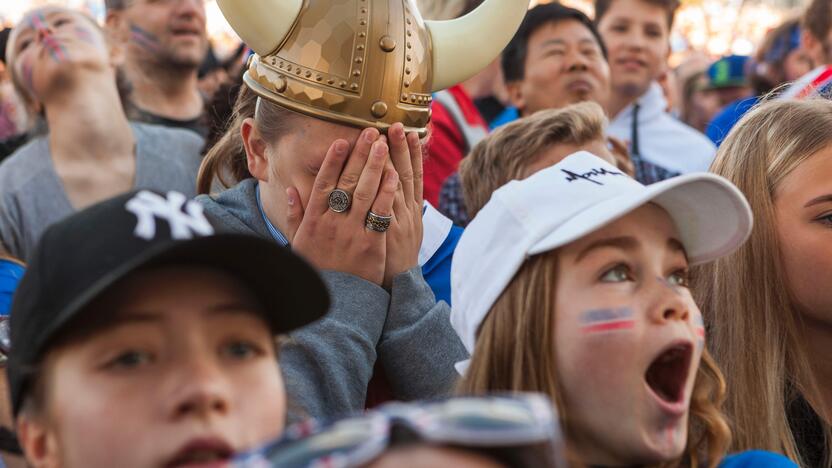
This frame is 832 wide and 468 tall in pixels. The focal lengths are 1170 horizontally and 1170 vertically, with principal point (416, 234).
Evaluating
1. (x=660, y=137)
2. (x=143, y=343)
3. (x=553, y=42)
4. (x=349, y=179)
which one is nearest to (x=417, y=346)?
(x=349, y=179)

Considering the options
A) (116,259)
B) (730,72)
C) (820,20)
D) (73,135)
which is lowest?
(730,72)

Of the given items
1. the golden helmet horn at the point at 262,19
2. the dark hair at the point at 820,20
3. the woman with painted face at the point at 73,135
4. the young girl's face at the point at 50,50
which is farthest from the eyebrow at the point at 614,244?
the dark hair at the point at 820,20

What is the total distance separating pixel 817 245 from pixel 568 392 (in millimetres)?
1041

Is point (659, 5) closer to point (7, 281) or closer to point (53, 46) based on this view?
point (53, 46)

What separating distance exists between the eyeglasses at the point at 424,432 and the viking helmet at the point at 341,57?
1.45 m

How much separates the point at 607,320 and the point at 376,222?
82 cm

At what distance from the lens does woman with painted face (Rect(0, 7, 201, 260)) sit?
165 inches

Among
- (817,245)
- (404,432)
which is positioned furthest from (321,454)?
(817,245)

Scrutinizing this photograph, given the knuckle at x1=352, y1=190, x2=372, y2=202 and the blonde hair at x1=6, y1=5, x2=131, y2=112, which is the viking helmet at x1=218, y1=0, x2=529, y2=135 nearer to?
the knuckle at x1=352, y1=190, x2=372, y2=202

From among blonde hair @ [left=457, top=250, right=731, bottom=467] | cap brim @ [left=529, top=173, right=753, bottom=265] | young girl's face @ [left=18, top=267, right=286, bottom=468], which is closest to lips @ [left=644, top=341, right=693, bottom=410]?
blonde hair @ [left=457, top=250, right=731, bottom=467]

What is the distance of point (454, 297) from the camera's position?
2.36 metres

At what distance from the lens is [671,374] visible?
210 cm

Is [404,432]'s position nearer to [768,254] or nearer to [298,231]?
[298,231]

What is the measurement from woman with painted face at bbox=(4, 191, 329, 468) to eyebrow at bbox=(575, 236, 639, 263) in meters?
0.69
